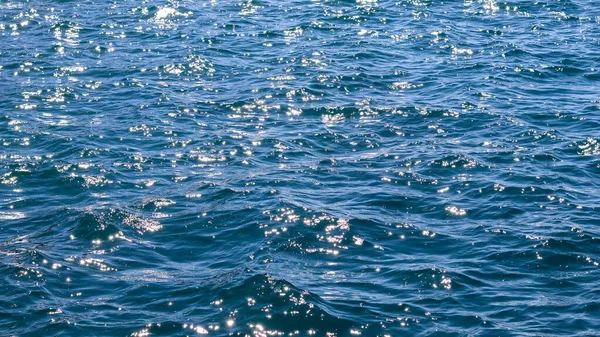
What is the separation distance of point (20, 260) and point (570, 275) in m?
15.5

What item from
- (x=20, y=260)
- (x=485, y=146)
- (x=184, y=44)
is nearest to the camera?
(x=20, y=260)

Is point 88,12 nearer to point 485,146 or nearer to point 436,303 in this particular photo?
point 485,146

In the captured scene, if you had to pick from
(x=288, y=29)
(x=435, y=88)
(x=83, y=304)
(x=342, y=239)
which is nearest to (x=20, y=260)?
(x=83, y=304)

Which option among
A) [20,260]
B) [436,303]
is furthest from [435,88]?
[20,260]

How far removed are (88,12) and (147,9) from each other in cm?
346

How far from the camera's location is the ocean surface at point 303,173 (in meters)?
21.1

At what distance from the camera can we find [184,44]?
138 feet

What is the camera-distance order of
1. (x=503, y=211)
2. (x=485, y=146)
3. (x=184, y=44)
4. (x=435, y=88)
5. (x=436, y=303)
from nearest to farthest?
(x=436, y=303) → (x=503, y=211) → (x=485, y=146) → (x=435, y=88) → (x=184, y=44)

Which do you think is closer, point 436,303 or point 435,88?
point 436,303

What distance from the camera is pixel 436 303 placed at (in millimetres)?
21047

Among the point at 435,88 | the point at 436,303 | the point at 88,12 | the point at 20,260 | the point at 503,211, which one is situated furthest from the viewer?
the point at 88,12

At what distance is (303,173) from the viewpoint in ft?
94.5

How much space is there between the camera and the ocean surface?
829 inches

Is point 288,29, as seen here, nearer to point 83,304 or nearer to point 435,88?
point 435,88
